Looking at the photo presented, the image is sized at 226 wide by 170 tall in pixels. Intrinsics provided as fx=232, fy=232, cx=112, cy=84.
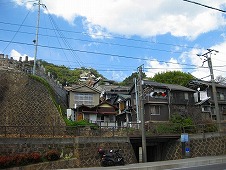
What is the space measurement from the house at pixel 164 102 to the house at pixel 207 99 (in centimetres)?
258

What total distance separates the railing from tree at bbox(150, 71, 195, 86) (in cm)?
3210

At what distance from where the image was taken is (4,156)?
15.9 meters

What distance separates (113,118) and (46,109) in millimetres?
15978

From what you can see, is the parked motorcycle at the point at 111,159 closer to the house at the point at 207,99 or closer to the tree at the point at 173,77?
the house at the point at 207,99

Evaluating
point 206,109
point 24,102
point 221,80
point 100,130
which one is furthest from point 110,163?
point 221,80

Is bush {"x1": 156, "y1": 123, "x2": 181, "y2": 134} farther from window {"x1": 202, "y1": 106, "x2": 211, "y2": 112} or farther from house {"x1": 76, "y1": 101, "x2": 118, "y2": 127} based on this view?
window {"x1": 202, "y1": 106, "x2": 211, "y2": 112}

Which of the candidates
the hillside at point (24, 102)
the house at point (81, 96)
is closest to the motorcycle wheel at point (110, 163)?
the hillside at point (24, 102)

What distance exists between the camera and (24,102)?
1027 inches

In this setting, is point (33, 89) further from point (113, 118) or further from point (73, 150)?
point (113, 118)

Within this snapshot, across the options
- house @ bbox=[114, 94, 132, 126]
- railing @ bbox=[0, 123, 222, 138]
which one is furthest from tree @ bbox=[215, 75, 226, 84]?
railing @ bbox=[0, 123, 222, 138]

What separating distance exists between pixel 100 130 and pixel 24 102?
971cm

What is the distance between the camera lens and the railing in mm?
22691

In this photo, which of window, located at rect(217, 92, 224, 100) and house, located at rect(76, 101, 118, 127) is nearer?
house, located at rect(76, 101, 118, 127)

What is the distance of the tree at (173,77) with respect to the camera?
58438 millimetres
